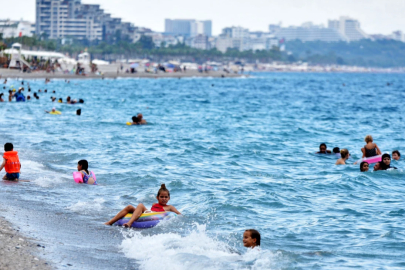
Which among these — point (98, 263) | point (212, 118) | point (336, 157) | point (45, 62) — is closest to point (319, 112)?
point (212, 118)

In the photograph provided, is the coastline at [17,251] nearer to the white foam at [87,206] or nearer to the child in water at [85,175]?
the white foam at [87,206]

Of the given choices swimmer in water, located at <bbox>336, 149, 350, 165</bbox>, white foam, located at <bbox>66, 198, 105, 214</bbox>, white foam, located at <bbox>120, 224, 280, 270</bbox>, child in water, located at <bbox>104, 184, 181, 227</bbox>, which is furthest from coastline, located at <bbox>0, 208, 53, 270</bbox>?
swimmer in water, located at <bbox>336, 149, 350, 165</bbox>

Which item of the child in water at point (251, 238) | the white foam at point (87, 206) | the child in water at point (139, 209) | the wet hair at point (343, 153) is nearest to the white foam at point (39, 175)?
the white foam at point (87, 206)

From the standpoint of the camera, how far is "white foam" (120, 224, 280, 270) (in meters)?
8.24

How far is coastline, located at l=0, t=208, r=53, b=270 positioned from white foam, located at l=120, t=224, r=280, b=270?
1382mm

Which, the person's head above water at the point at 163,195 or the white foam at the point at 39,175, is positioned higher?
the person's head above water at the point at 163,195

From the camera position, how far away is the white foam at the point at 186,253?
824 cm

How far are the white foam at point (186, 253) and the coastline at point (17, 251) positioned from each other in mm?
1382

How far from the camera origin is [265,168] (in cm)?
1786

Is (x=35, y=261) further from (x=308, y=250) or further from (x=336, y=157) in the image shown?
(x=336, y=157)

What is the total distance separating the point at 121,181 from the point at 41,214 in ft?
15.4

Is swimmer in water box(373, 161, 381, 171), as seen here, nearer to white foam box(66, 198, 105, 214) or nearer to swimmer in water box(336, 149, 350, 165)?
swimmer in water box(336, 149, 350, 165)

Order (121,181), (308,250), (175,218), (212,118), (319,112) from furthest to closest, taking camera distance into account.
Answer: (319,112)
(212,118)
(121,181)
(175,218)
(308,250)

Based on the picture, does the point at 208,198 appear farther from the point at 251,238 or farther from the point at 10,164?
the point at 10,164
